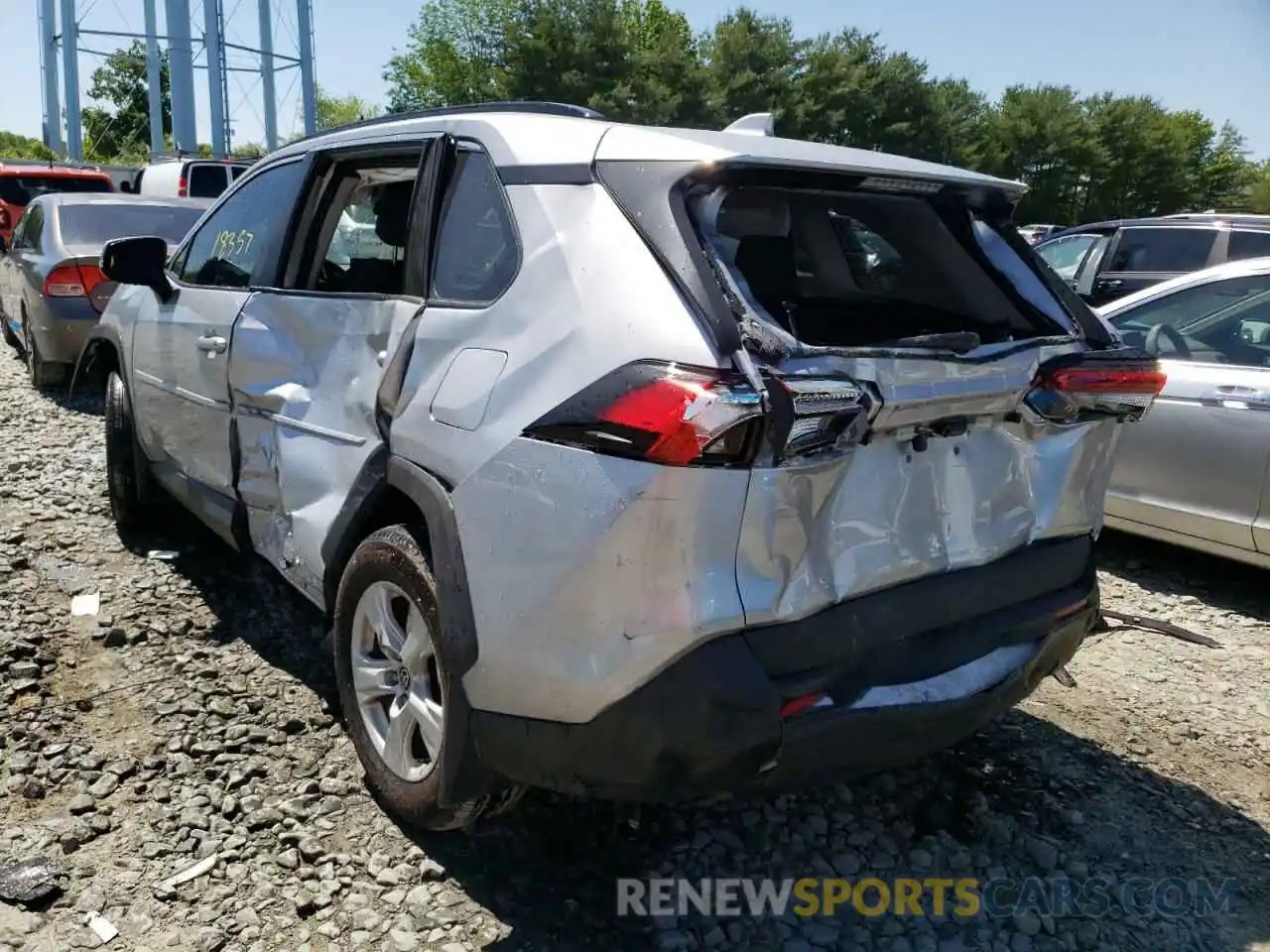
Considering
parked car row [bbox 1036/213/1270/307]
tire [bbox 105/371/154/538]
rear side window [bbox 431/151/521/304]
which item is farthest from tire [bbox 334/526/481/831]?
parked car row [bbox 1036/213/1270/307]

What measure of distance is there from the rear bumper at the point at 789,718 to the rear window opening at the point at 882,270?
729mm

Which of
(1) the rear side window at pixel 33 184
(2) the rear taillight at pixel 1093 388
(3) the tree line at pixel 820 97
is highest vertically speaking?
(3) the tree line at pixel 820 97

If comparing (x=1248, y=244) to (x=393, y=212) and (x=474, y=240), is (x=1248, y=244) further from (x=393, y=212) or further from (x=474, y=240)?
(x=474, y=240)

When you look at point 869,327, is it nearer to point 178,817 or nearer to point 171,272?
point 178,817

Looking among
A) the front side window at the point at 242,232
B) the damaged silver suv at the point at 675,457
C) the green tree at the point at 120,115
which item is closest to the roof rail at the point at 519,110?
the damaged silver suv at the point at 675,457

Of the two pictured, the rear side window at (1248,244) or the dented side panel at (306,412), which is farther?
the rear side window at (1248,244)

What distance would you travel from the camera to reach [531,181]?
2453 millimetres

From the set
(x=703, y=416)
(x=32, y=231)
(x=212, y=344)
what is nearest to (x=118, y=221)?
(x=32, y=231)

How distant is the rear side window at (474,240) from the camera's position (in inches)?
96.8

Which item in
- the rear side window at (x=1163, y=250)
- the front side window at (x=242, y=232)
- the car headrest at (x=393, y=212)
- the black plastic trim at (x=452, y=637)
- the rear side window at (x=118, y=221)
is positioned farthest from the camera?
the rear side window at (x=1163, y=250)

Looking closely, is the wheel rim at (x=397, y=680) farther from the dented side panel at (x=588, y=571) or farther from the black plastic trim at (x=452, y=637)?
the dented side panel at (x=588, y=571)

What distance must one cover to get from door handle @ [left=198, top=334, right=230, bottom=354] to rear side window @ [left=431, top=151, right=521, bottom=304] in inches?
48.5

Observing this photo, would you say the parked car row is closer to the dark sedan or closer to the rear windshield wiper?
the rear windshield wiper

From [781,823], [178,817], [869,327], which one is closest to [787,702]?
[781,823]
